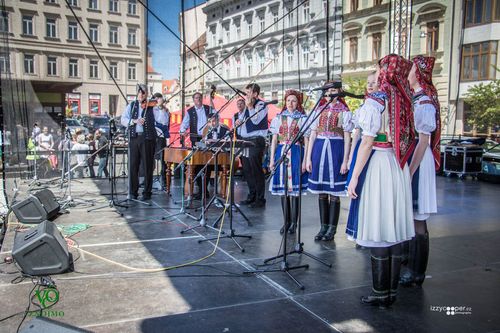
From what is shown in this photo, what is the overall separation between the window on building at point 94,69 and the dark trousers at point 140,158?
1.51 metres

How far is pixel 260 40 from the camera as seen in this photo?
1658 centimetres

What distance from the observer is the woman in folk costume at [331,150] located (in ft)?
16.6

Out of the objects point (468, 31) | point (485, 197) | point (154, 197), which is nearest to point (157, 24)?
point (154, 197)

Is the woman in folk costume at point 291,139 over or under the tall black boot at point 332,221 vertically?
over

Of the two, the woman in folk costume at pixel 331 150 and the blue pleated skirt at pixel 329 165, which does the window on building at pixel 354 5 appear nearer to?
the woman in folk costume at pixel 331 150

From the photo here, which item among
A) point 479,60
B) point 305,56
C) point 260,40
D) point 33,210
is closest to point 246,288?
point 33,210

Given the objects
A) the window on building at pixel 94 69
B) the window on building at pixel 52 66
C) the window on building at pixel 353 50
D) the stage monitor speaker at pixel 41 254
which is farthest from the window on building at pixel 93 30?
the window on building at pixel 353 50

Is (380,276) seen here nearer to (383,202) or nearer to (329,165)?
(383,202)

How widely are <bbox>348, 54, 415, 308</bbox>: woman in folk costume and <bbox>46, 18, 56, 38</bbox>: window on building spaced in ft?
21.1

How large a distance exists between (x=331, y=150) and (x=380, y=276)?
81.9 inches

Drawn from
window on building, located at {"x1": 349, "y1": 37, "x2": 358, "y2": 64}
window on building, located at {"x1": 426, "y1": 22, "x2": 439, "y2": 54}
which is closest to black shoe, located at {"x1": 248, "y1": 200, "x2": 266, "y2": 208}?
window on building, located at {"x1": 426, "y1": 22, "x2": 439, "y2": 54}

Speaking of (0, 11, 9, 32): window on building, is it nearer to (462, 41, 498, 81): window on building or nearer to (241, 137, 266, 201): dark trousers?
(241, 137, 266, 201): dark trousers

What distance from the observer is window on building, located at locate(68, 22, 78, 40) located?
310 inches

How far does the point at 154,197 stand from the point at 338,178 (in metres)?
4.31
